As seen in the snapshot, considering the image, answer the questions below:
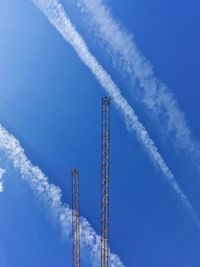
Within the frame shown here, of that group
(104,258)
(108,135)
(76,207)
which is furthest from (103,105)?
(104,258)

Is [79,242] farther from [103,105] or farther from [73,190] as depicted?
[103,105]

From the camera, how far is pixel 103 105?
1587 inches

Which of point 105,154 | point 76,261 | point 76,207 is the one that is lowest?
point 76,261

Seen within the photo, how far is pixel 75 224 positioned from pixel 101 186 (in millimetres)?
3381

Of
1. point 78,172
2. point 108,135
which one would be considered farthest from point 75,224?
point 108,135

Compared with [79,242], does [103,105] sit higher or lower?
higher

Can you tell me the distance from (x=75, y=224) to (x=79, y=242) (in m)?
1.38

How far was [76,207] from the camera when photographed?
4181cm

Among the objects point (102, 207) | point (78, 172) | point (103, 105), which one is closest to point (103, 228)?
point (102, 207)

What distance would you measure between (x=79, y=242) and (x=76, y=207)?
2.57 meters

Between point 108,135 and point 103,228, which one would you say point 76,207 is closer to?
point 103,228

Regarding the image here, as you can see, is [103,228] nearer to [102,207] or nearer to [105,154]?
[102,207]

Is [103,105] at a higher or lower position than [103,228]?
higher

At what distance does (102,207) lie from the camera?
41.2 meters
